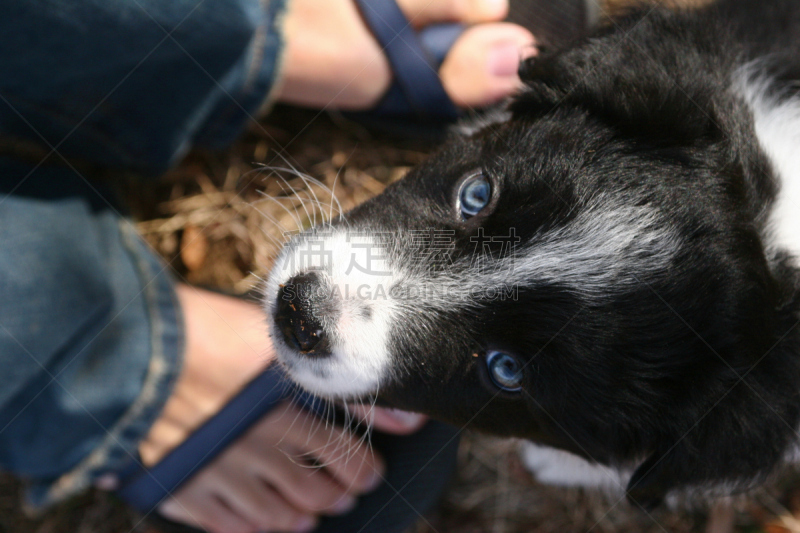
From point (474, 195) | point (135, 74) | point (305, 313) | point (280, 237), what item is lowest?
point (280, 237)

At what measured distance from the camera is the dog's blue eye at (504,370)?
4.40ft

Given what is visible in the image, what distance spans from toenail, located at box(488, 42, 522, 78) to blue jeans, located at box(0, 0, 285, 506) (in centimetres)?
81

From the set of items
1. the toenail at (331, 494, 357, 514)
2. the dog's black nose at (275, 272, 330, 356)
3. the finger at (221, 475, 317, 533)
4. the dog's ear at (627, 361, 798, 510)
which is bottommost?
the finger at (221, 475, 317, 533)

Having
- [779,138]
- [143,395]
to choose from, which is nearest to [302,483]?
[143,395]

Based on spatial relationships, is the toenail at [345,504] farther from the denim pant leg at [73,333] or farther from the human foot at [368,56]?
the human foot at [368,56]

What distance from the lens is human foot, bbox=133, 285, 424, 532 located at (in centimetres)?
216

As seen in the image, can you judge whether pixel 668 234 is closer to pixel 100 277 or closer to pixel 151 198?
pixel 100 277

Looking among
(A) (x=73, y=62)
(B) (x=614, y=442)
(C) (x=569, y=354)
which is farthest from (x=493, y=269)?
(A) (x=73, y=62)

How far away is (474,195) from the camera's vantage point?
1.39 m

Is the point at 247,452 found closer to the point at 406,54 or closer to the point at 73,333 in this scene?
the point at 73,333

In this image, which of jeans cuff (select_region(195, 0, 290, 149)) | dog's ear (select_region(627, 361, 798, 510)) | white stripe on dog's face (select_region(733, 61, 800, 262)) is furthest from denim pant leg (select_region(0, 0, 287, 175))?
dog's ear (select_region(627, 361, 798, 510))

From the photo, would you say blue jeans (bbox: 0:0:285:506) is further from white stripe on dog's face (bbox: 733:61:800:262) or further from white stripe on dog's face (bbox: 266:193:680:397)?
white stripe on dog's face (bbox: 733:61:800:262)

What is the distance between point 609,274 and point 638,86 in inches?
17.8

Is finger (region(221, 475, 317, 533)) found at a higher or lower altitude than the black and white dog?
lower
